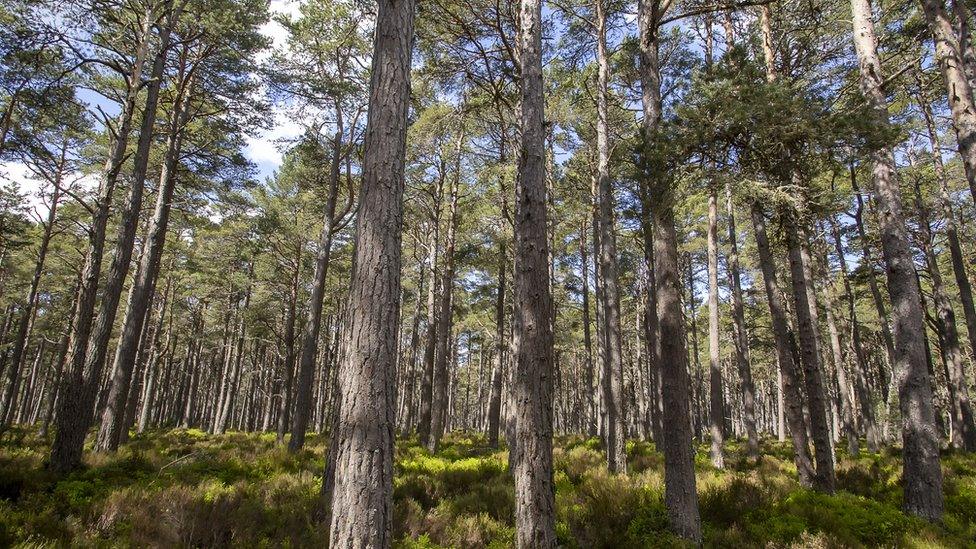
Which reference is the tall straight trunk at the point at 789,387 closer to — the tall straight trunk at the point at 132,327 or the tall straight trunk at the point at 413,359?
the tall straight trunk at the point at 413,359

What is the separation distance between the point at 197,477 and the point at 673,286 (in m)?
8.86

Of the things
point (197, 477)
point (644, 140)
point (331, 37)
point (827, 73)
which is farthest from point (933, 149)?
point (197, 477)

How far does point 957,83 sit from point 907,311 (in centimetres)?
402

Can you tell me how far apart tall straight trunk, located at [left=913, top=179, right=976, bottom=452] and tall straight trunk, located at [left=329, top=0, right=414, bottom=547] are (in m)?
18.6

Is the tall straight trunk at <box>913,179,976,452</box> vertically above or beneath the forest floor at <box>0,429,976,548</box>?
above

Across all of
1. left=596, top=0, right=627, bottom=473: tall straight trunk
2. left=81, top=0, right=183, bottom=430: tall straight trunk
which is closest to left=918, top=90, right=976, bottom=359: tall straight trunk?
left=596, top=0, right=627, bottom=473: tall straight trunk

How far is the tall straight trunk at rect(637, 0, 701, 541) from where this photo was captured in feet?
19.3

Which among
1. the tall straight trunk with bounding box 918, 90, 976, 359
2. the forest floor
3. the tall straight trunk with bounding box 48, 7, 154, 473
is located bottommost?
the forest floor

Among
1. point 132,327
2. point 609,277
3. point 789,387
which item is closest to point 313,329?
point 132,327

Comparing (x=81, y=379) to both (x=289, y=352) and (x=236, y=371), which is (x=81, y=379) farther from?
(x=236, y=371)

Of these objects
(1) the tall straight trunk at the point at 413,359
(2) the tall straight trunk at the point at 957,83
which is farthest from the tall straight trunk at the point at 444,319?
(2) the tall straight trunk at the point at 957,83

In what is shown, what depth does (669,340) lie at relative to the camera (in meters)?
6.32

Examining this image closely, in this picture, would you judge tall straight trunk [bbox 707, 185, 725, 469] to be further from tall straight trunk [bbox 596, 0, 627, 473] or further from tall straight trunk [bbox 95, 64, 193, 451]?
tall straight trunk [bbox 95, 64, 193, 451]

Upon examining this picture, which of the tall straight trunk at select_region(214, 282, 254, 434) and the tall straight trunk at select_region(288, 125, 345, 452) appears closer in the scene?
the tall straight trunk at select_region(288, 125, 345, 452)
